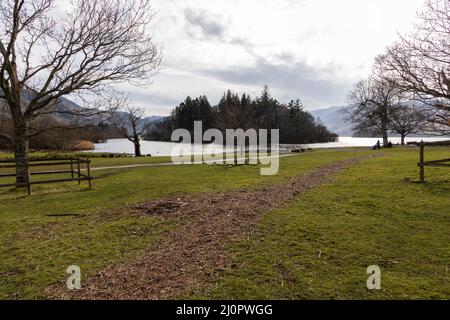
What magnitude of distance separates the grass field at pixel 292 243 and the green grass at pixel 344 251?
2 cm

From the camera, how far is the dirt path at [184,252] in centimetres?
415

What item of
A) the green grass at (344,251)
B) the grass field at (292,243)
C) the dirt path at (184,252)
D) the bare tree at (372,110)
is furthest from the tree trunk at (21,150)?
the bare tree at (372,110)

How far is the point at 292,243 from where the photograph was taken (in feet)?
18.9

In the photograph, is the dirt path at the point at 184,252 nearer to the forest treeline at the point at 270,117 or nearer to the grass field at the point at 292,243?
the grass field at the point at 292,243

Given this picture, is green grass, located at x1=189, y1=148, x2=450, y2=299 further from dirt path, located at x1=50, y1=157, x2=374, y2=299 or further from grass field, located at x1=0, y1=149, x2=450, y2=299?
dirt path, located at x1=50, y1=157, x2=374, y2=299

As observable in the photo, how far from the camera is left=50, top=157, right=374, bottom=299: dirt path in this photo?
4.15 meters

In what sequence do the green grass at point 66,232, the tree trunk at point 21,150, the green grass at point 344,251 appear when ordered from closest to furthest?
the green grass at point 344,251
the green grass at point 66,232
the tree trunk at point 21,150

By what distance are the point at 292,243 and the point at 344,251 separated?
0.93m

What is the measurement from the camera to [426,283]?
4129 millimetres

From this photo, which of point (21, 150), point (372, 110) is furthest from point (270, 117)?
point (21, 150)

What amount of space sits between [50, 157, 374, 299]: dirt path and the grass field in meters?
0.30

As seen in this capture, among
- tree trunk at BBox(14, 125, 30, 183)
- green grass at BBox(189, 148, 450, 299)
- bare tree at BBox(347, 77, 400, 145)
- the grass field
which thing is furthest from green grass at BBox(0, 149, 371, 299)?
bare tree at BBox(347, 77, 400, 145)
